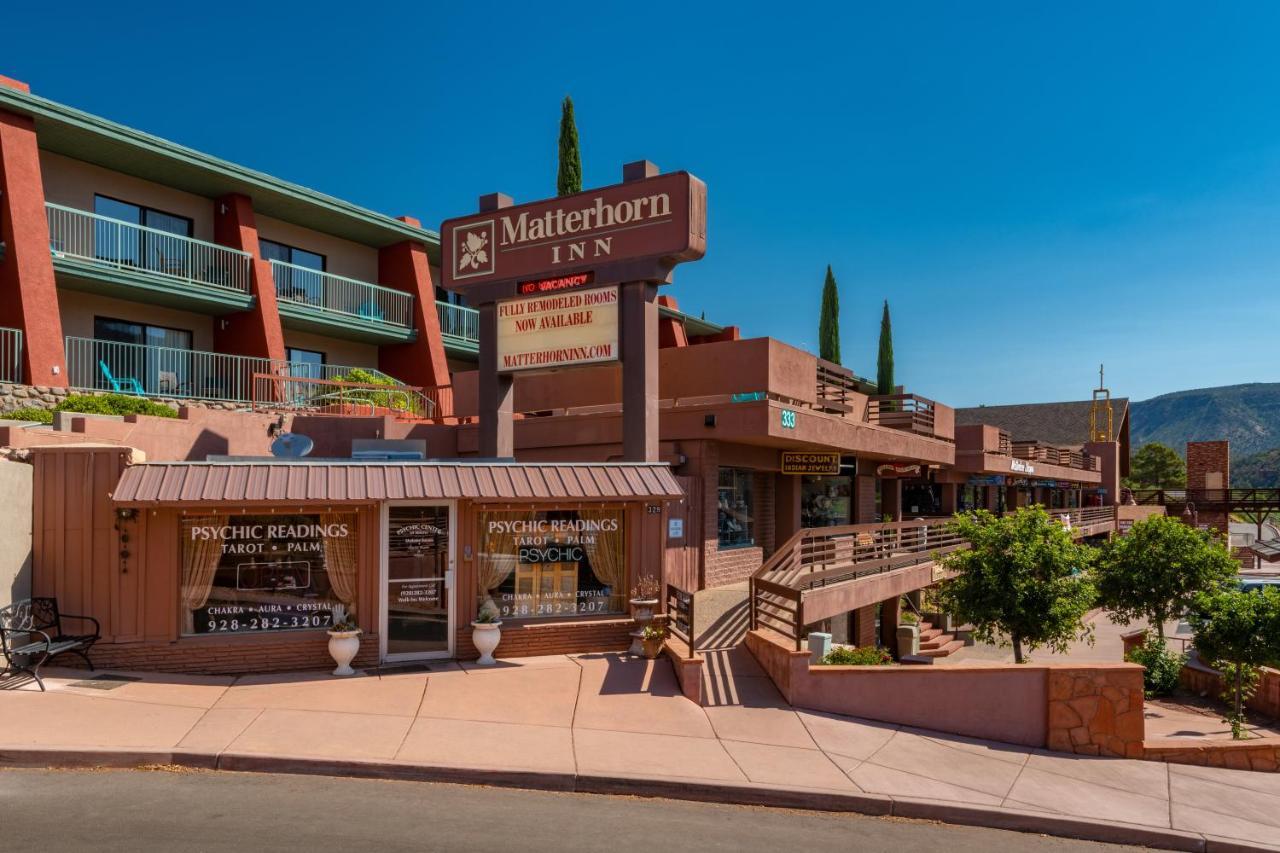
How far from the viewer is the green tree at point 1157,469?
91.6 m

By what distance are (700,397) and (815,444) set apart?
3.07 meters

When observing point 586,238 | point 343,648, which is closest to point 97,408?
point 343,648

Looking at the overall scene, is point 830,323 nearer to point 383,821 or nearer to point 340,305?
point 340,305

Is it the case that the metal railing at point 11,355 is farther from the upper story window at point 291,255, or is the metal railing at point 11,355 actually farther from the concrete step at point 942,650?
the concrete step at point 942,650

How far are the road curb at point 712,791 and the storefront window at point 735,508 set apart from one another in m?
9.10

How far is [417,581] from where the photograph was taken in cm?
1270

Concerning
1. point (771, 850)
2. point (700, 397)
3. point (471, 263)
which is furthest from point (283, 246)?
point (771, 850)

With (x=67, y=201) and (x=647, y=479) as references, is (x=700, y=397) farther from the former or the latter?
(x=67, y=201)

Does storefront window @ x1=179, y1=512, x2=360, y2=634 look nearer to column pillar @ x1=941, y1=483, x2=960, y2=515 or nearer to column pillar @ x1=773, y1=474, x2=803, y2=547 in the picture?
column pillar @ x1=773, y1=474, x2=803, y2=547

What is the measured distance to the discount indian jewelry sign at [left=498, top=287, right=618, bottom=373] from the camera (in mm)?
15477

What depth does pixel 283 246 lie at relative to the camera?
28234 millimetres

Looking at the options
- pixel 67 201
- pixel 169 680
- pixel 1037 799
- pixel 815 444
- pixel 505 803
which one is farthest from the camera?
pixel 67 201

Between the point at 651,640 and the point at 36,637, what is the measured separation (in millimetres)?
8089

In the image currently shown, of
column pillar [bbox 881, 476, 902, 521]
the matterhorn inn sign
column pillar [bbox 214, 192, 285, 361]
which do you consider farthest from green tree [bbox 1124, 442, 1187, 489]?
the matterhorn inn sign
